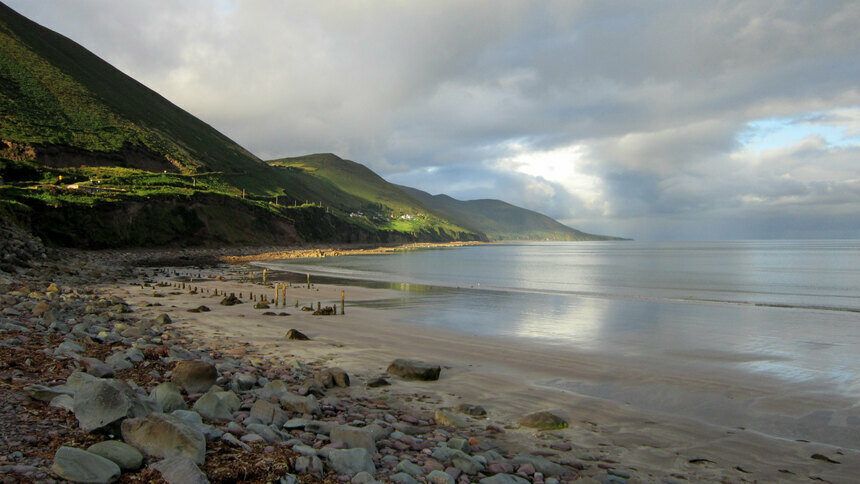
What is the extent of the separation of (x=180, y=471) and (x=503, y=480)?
4814 mm

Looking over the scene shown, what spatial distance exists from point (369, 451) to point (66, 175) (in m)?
104

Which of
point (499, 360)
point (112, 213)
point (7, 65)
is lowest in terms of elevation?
point (499, 360)

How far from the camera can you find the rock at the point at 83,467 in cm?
506

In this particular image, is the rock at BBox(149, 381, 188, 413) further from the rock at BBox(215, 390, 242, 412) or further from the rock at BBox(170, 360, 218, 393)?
the rock at BBox(170, 360, 218, 393)

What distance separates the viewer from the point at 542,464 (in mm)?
8844

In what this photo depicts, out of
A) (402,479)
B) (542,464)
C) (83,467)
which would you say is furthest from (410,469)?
(83,467)

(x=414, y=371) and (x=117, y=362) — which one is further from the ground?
(x=117, y=362)

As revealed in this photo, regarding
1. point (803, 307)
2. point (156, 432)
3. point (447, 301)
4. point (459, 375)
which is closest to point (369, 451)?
point (156, 432)

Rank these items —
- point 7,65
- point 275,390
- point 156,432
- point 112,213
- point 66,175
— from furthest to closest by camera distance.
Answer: point 7,65 < point 66,175 < point 112,213 < point 275,390 < point 156,432

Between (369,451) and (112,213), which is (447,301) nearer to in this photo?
(369,451)

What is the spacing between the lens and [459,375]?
1678cm

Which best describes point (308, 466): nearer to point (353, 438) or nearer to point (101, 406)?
point (353, 438)

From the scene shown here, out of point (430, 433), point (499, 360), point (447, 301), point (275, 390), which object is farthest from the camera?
point (447, 301)

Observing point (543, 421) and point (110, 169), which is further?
point (110, 169)
